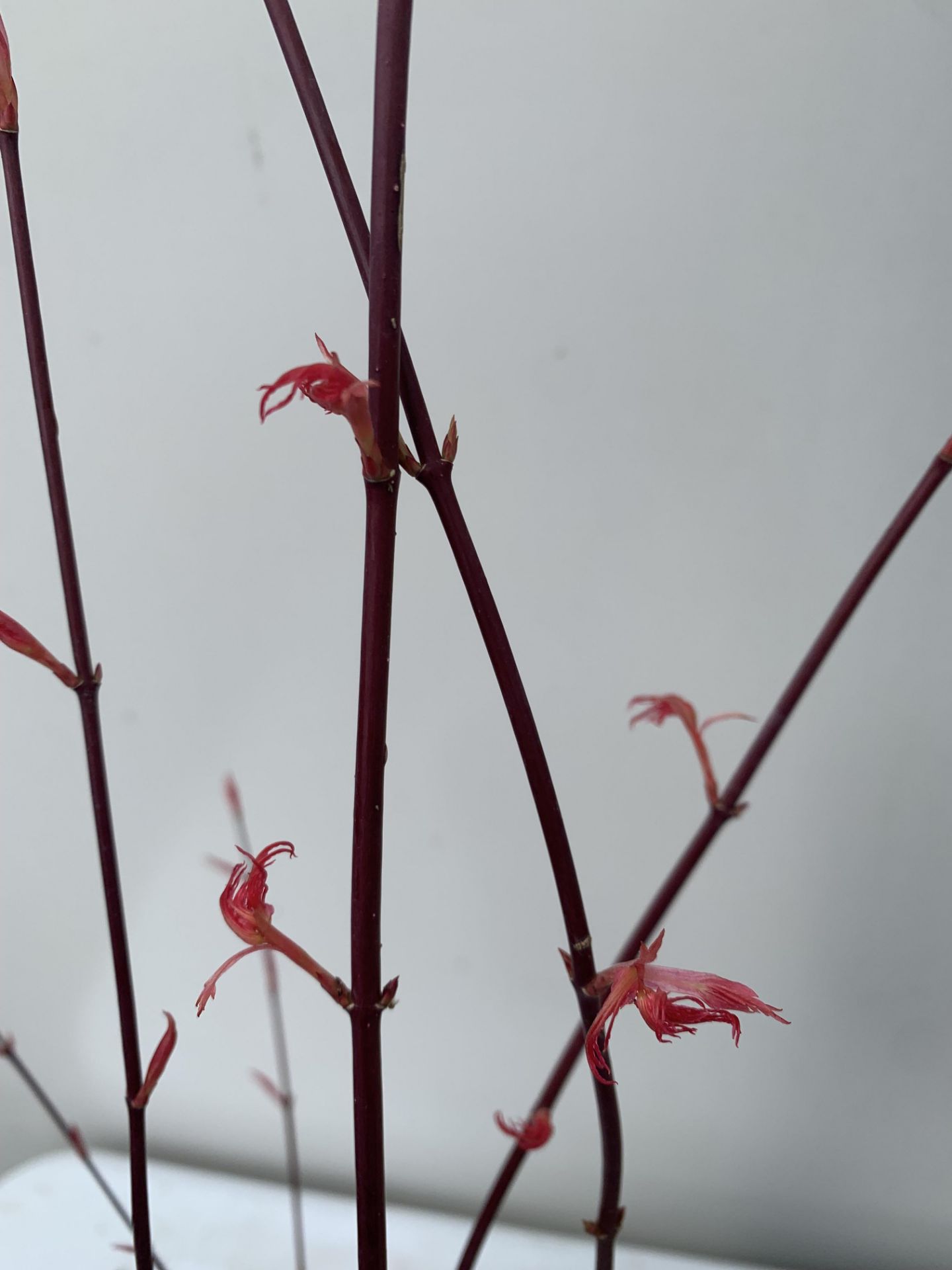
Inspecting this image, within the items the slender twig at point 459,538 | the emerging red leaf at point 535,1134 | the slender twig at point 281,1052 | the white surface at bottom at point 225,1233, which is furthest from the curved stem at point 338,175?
the white surface at bottom at point 225,1233

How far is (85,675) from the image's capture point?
0.93 ft

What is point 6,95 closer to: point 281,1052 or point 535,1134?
point 535,1134

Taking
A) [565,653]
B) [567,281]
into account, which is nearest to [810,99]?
[567,281]

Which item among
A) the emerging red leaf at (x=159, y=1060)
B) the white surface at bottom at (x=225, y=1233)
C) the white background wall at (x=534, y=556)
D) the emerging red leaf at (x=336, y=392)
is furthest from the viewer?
the white surface at bottom at (x=225, y=1233)

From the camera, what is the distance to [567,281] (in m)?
0.49

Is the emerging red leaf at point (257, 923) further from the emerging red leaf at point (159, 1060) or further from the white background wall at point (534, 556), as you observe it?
the white background wall at point (534, 556)

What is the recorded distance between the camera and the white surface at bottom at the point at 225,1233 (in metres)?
0.57

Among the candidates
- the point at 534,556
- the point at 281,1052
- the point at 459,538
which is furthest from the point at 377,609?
the point at 281,1052

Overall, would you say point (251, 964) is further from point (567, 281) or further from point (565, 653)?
point (567, 281)

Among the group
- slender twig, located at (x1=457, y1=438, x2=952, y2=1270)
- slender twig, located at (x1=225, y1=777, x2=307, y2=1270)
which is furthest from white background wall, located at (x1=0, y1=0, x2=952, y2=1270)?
slender twig, located at (x1=457, y1=438, x2=952, y2=1270)

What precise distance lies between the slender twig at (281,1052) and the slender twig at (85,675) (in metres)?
0.23

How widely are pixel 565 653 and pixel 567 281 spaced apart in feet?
0.72

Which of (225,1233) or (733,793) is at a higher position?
(733,793)

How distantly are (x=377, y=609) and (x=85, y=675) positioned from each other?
5.3 inches
